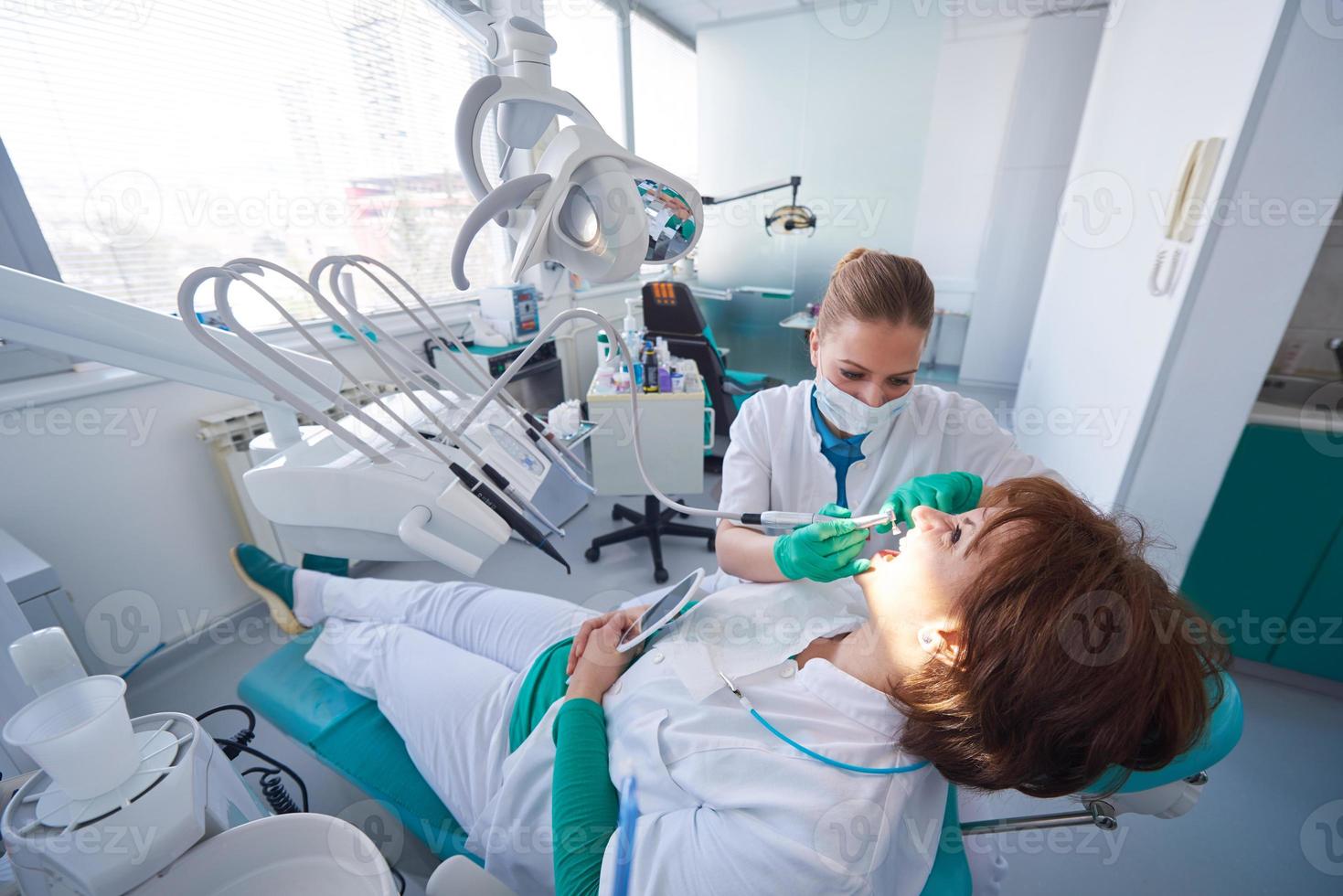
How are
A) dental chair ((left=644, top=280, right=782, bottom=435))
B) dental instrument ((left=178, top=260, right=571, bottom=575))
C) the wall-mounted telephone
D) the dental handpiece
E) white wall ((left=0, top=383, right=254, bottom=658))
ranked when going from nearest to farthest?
dental instrument ((left=178, top=260, right=571, bottom=575)) → the dental handpiece → the wall-mounted telephone → white wall ((left=0, top=383, right=254, bottom=658)) → dental chair ((left=644, top=280, right=782, bottom=435))

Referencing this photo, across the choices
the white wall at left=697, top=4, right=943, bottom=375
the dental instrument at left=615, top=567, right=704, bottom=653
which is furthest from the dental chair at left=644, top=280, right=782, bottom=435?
the dental instrument at left=615, top=567, right=704, bottom=653

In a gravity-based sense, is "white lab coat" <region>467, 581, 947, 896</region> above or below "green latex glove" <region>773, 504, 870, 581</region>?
below

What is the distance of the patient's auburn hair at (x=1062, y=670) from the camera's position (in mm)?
615

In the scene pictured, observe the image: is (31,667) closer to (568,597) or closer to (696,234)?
(696,234)

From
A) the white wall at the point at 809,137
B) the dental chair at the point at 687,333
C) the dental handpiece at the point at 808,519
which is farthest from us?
the white wall at the point at 809,137

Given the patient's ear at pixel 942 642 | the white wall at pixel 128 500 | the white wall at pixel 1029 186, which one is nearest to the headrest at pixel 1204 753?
the patient's ear at pixel 942 642

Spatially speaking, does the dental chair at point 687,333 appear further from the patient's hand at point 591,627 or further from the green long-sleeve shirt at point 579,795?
the green long-sleeve shirt at point 579,795

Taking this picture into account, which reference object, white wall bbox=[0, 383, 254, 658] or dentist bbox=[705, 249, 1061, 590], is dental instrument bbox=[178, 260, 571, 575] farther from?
white wall bbox=[0, 383, 254, 658]

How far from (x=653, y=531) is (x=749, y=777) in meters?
1.66

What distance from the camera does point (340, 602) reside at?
51.1 inches

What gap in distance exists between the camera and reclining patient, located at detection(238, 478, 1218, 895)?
62 cm

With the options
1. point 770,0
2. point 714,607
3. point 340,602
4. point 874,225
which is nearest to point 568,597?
point 340,602

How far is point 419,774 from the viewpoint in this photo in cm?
103

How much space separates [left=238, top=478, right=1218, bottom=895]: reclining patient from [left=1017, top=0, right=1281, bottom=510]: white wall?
122cm
